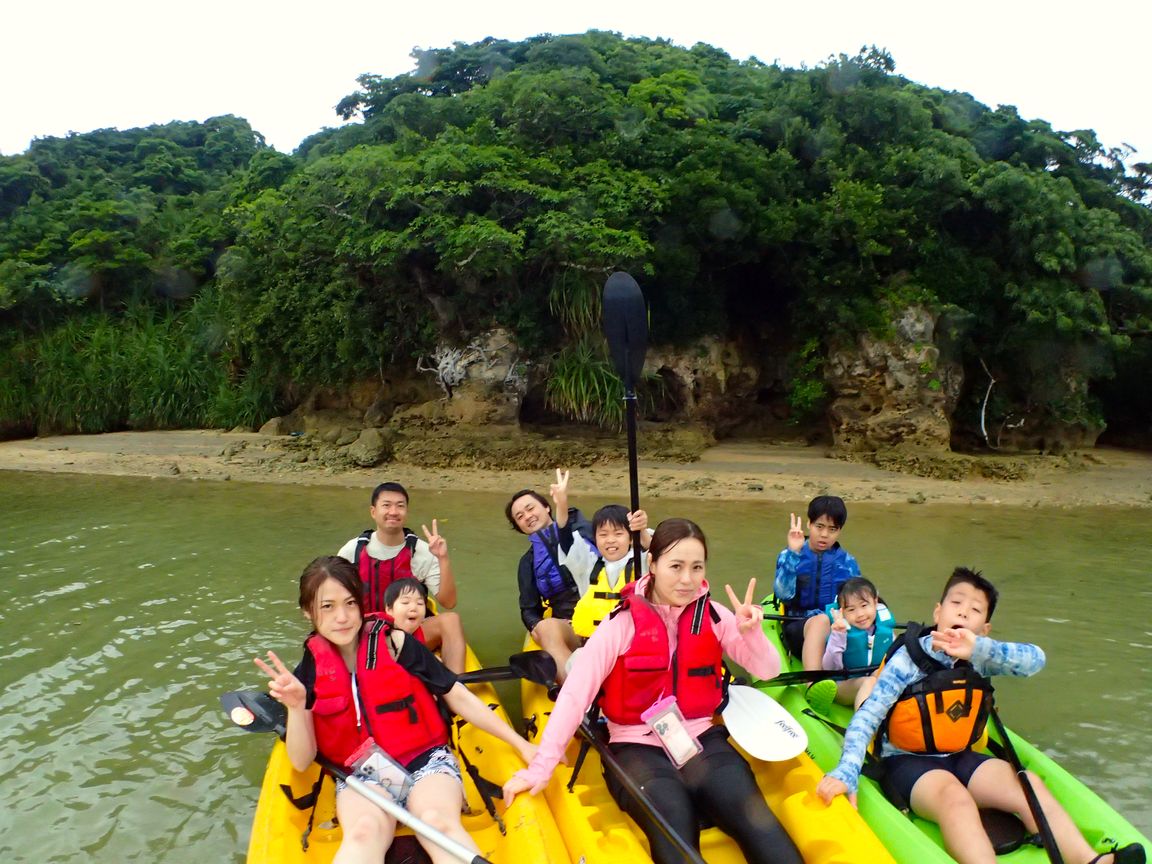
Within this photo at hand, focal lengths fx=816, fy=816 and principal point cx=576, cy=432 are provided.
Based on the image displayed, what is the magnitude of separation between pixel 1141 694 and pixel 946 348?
25.7ft

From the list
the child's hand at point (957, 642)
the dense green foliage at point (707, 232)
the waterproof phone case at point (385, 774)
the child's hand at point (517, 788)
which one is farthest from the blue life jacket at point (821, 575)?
the dense green foliage at point (707, 232)

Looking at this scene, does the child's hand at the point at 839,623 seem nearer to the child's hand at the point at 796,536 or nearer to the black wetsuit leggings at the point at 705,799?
the child's hand at the point at 796,536

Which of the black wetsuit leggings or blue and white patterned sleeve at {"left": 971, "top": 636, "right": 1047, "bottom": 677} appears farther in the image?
blue and white patterned sleeve at {"left": 971, "top": 636, "right": 1047, "bottom": 677}

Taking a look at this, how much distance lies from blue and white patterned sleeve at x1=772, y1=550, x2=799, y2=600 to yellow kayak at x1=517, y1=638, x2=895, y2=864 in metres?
1.34

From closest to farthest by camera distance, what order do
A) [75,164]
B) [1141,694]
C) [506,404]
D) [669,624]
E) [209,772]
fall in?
1. [669,624]
2. [209,772]
3. [1141,694]
4. [506,404]
5. [75,164]

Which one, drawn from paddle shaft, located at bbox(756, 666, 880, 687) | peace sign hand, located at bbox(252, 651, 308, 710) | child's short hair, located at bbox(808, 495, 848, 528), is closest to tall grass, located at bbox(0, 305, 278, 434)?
child's short hair, located at bbox(808, 495, 848, 528)

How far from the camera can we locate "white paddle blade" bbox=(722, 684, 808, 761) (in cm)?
278

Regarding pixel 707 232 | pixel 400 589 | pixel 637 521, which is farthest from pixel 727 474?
pixel 400 589

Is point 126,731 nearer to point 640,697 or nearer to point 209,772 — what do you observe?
point 209,772

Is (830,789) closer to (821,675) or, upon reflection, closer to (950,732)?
(950,732)

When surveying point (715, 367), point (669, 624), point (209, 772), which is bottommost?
point (209, 772)

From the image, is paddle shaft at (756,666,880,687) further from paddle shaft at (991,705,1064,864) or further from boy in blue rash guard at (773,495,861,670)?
paddle shaft at (991,705,1064,864)

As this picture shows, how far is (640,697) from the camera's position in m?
2.73

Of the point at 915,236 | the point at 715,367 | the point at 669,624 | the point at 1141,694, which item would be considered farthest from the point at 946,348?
the point at 669,624
